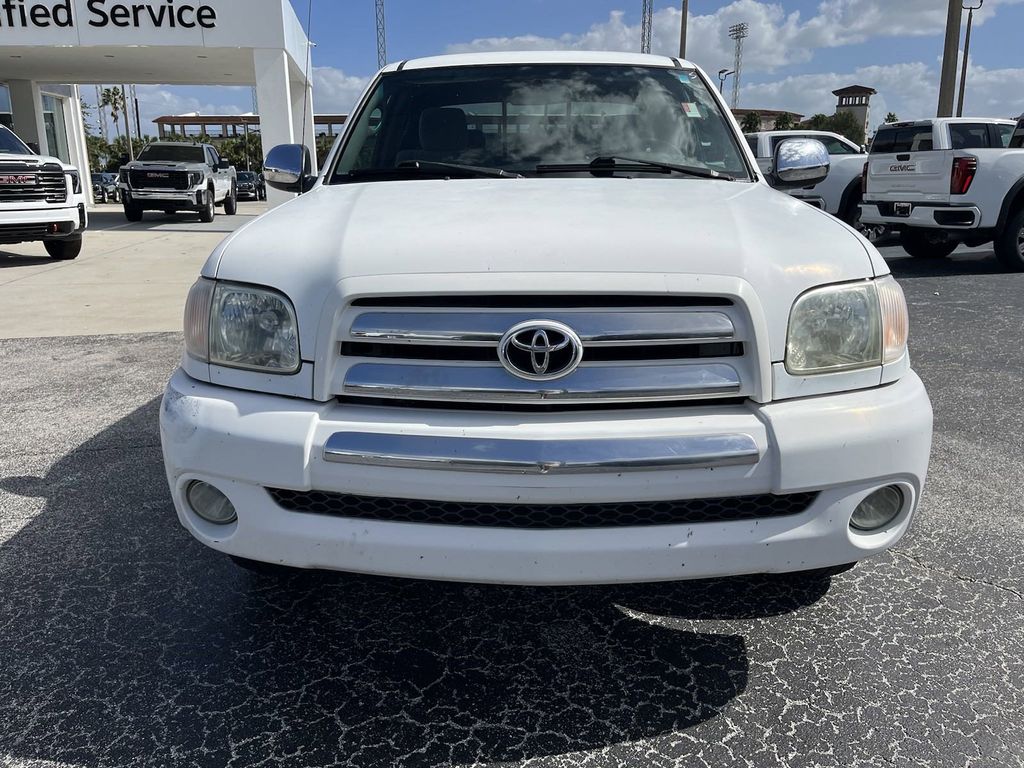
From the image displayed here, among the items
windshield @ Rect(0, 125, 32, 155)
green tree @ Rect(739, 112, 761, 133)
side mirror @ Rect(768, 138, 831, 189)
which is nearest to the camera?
side mirror @ Rect(768, 138, 831, 189)

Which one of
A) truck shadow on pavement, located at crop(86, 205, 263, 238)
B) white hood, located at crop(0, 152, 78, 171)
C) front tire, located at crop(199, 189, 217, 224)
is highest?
white hood, located at crop(0, 152, 78, 171)

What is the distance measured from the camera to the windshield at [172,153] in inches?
782

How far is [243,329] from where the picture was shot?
2127 millimetres

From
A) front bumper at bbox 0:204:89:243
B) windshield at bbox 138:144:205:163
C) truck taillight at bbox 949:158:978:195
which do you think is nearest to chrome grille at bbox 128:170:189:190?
windshield at bbox 138:144:205:163

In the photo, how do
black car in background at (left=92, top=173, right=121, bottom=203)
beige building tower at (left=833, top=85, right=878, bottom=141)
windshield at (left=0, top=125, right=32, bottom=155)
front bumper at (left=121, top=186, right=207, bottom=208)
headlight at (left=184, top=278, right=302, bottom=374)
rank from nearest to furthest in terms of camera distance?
headlight at (left=184, top=278, right=302, bottom=374), windshield at (left=0, top=125, right=32, bottom=155), front bumper at (left=121, top=186, right=207, bottom=208), black car in background at (left=92, top=173, right=121, bottom=203), beige building tower at (left=833, top=85, right=878, bottom=141)

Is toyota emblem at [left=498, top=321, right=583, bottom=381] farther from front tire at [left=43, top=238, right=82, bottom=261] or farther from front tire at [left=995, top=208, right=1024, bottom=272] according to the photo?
front tire at [left=43, top=238, right=82, bottom=261]

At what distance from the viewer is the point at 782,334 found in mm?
1996

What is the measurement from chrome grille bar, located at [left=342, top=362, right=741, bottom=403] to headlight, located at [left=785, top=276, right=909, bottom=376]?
0.68 feet

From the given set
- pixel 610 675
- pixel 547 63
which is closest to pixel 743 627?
pixel 610 675

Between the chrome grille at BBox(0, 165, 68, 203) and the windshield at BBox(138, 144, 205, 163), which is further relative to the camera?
the windshield at BBox(138, 144, 205, 163)

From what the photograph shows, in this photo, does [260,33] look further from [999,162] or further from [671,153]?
[671,153]

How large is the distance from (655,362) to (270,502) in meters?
0.99

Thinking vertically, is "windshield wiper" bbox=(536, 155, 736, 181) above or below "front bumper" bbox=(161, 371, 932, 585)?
above

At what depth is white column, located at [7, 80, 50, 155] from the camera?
75.7 ft
